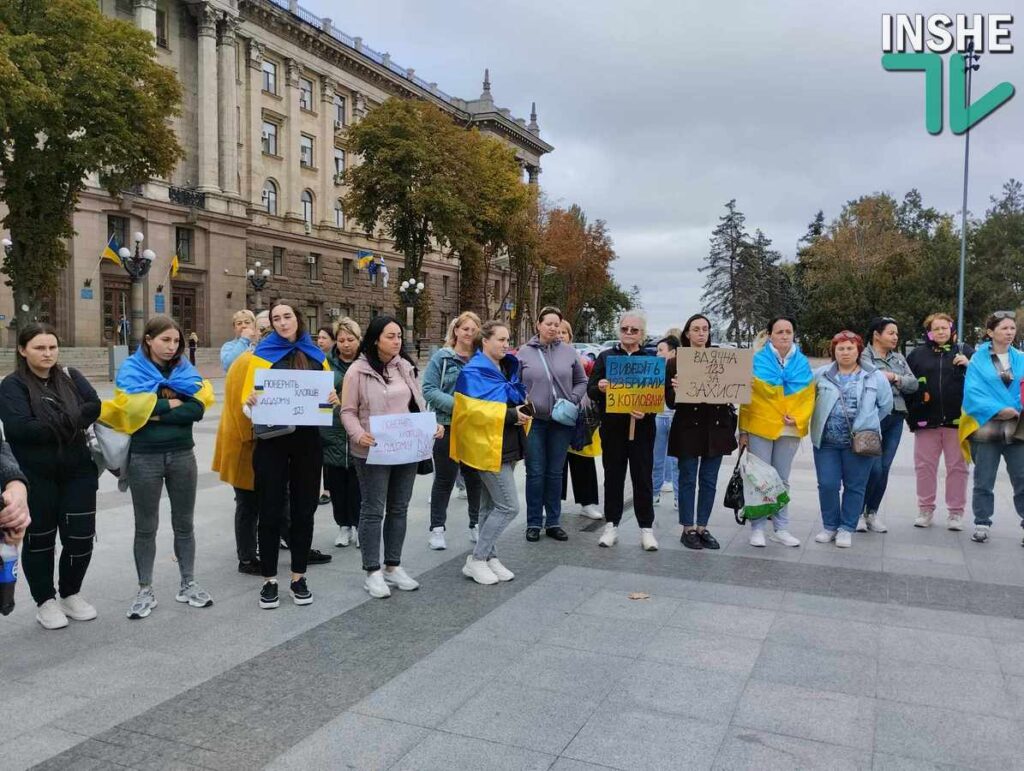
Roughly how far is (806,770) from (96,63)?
27685 millimetres

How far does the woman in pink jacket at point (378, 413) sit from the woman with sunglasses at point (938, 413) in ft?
15.5

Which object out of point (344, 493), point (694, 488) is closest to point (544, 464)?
point (694, 488)

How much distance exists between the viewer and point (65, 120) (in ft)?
81.8

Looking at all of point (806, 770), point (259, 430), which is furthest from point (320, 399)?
point (806, 770)

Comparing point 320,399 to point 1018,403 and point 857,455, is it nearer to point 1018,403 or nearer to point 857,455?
point 857,455

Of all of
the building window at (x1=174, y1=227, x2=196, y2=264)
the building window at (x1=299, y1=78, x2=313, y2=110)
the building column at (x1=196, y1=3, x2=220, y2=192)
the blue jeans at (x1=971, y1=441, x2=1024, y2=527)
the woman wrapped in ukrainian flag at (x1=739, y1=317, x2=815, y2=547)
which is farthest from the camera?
the building window at (x1=299, y1=78, x2=313, y2=110)

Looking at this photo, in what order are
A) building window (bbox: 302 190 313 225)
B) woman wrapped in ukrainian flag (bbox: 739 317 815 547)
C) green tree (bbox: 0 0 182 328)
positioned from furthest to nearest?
building window (bbox: 302 190 313 225) < green tree (bbox: 0 0 182 328) < woman wrapped in ukrainian flag (bbox: 739 317 815 547)

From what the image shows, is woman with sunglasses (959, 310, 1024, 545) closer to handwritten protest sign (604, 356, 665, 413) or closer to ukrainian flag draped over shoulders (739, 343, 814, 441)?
ukrainian flag draped over shoulders (739, 343, 814, 441)

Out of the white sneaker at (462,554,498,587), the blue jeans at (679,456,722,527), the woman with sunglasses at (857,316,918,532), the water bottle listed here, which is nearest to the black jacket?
the woman with sunglasses at (857,316,918,532)

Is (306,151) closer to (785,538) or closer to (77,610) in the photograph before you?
(785,538)

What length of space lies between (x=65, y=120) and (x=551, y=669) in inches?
1045

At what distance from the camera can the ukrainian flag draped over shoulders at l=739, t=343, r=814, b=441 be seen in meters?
6.83

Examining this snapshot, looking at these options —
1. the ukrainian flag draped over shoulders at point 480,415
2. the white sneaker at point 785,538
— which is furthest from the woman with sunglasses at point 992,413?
the ukrainian flag draped over shoulders at point 480,415

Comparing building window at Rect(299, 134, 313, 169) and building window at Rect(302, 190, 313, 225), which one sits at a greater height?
building window at Rect(299, 134, 313, 169)
